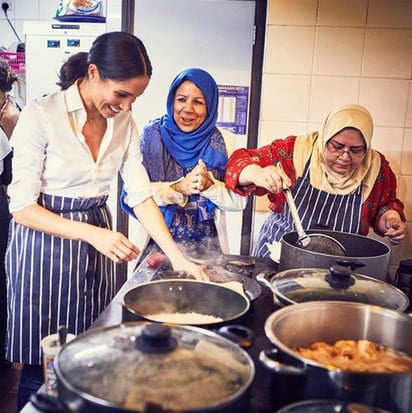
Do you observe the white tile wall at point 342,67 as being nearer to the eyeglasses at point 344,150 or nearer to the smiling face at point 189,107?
the smiling face at point 189,107

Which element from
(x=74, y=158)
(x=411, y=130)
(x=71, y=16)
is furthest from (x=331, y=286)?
(x=71, y=16)

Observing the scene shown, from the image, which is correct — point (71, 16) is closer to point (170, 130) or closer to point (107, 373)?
point (170, 130)

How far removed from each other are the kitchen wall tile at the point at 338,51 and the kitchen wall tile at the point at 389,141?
1.01 feet

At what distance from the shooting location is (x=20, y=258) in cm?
167

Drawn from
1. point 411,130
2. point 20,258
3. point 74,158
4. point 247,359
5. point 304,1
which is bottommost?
point 20,258

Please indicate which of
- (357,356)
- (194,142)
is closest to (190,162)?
(194,142)

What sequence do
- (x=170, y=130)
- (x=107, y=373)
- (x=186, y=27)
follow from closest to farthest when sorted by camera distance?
(x=107, y=373) → (x=170, y=130) → (x=186, y=27)

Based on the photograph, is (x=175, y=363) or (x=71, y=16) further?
(x=71, y=16)

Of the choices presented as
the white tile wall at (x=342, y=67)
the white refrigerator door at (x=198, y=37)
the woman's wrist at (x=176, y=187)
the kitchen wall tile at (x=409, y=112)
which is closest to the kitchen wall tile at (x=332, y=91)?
the white tile wall at (x=342, y=67)

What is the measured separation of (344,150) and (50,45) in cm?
242

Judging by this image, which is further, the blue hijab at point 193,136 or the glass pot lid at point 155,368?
the blue hijab at point 193,136

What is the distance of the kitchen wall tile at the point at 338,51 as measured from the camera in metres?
2.36

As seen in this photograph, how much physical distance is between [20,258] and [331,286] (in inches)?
42.8

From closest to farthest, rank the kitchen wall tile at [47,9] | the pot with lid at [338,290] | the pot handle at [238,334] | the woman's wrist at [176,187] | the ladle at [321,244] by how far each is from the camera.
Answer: the pot handle at [238,334], the pot with lid at [338,290], the ladle at [321,244], the woman's wrist at [176,187], the kitchen wall tile at [47,9]
